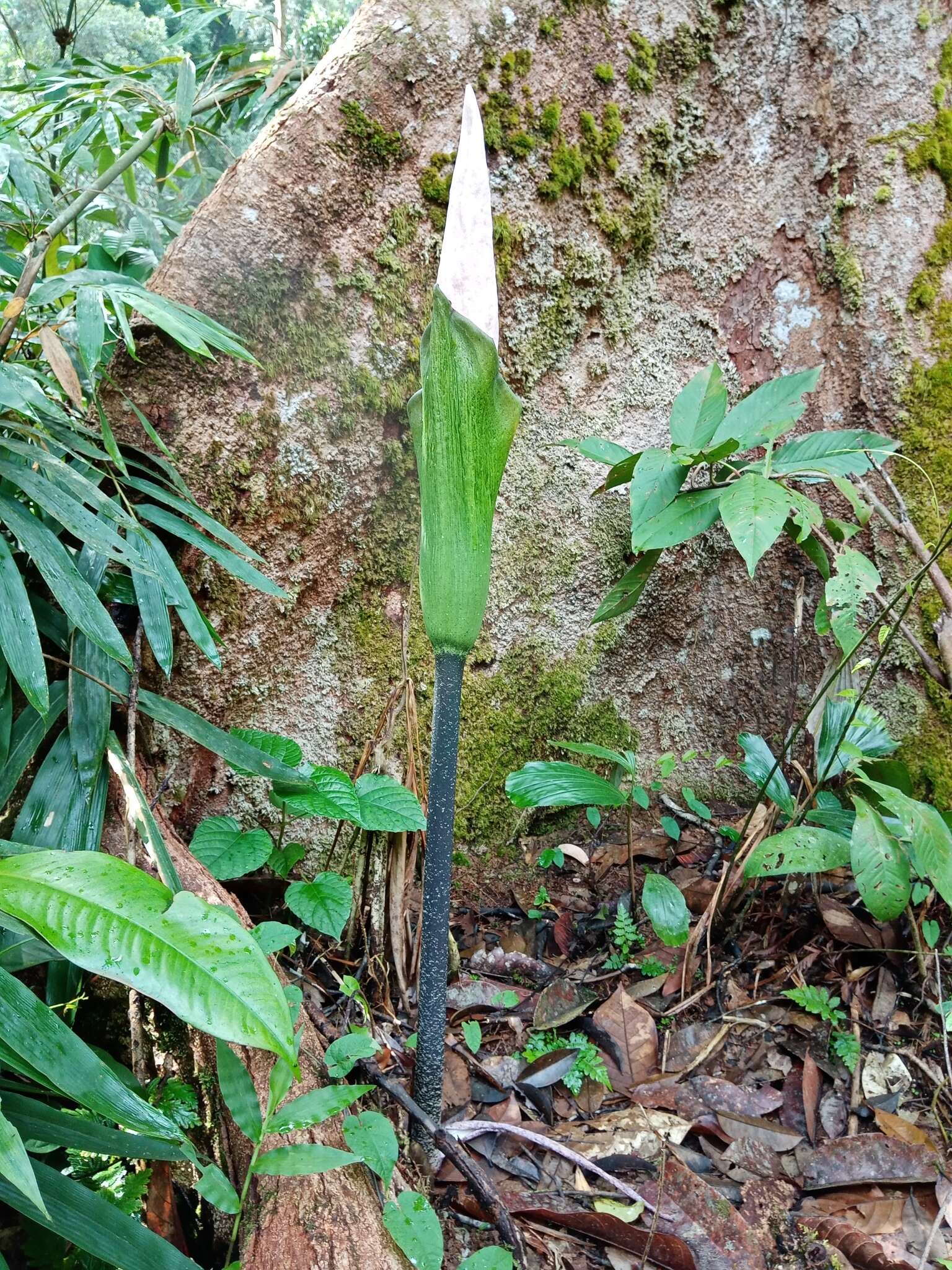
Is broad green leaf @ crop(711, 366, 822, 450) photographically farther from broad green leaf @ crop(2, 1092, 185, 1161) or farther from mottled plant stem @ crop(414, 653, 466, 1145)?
broad green leaf @ crop(2, 1092, 185, 1161)

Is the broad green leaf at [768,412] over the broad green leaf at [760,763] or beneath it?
over

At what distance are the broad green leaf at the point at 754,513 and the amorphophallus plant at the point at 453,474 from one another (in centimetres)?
42

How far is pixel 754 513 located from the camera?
130 cm

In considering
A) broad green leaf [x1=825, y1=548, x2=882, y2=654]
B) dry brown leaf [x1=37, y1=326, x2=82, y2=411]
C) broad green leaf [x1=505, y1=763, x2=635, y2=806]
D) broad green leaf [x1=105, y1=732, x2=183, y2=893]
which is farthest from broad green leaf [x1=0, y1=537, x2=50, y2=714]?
broad green leaf [x1=825, y1=548, x2=882, y2=654]

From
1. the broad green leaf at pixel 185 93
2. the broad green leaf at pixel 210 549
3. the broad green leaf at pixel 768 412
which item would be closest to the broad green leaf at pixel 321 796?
the broad green leaf at pixel 210 549

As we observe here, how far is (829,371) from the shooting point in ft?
6.29

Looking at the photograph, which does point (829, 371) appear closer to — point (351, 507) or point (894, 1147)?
point (351, 507)

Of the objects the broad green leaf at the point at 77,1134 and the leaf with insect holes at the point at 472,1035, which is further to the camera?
the leaf with insect holes at the point at 472,1035

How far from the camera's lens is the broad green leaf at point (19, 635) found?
1.12 meters

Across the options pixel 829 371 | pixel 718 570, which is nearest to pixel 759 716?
pixel 718 570

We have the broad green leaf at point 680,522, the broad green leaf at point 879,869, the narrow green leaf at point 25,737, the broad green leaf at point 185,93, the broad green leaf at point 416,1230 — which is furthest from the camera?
the broad green leaf at point 185,93

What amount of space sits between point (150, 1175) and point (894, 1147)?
106cm

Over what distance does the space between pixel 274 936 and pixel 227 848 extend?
0.23m

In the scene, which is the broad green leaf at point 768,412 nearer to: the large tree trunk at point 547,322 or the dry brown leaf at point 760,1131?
the large tree trunk at point 547,322
